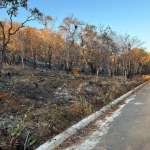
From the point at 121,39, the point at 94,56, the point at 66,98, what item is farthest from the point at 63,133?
the point at 121,39

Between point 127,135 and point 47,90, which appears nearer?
point 127,135

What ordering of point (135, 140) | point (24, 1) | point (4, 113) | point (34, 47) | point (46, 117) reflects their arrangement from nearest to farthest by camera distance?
point (135, 140) < point (46, 117) < point (4, 113) < point (24, 1) < point (34, 47)

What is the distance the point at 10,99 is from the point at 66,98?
110 inches

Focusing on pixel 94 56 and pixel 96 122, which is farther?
pixel 94 56

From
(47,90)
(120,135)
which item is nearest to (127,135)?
(120,135)

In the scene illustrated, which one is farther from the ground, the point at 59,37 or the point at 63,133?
the point at 59,37

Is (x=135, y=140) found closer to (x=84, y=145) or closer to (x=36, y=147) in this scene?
(x=84, y=145)

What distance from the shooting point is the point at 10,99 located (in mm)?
7660

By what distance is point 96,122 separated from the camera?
6273 mm

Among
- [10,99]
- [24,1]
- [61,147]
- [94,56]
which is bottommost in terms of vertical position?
[61,147]

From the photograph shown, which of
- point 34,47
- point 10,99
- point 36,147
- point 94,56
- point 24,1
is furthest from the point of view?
point 34,47

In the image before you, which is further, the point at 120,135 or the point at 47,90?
the point at 47,90

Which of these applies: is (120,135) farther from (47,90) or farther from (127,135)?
(47,90)

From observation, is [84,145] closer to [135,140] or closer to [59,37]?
[135,140]
